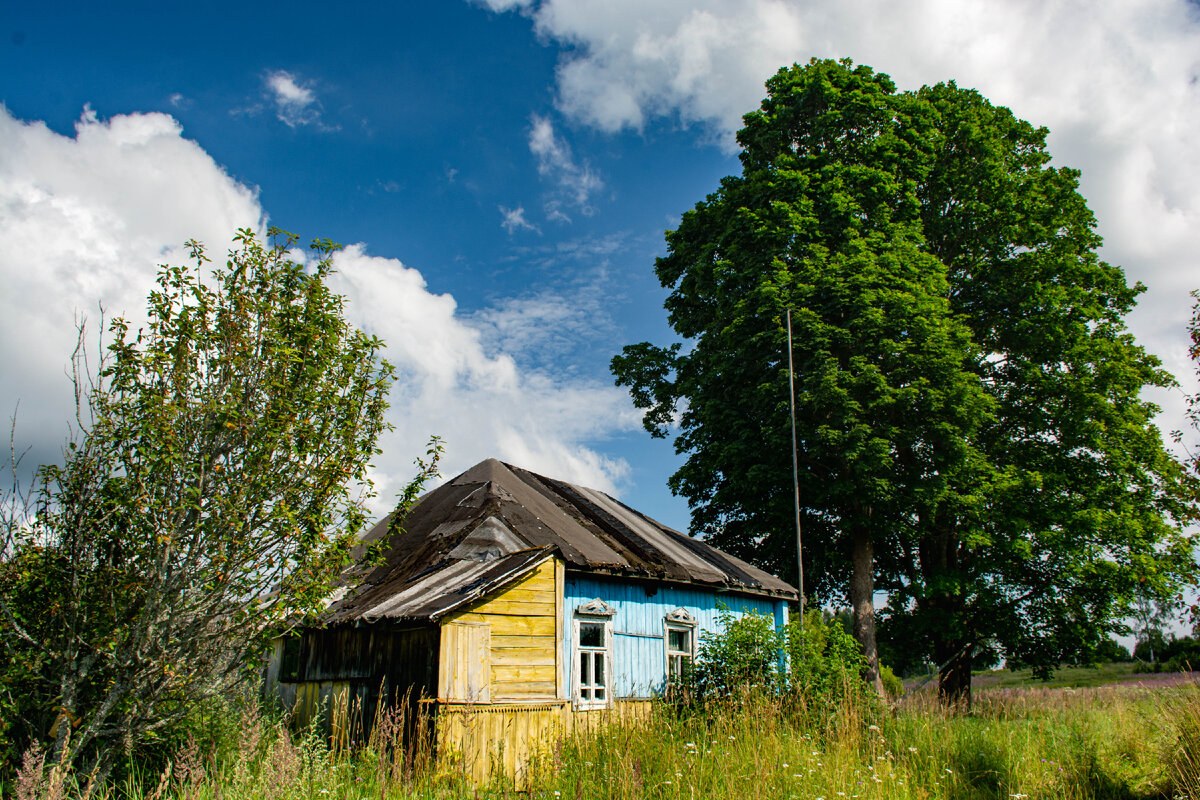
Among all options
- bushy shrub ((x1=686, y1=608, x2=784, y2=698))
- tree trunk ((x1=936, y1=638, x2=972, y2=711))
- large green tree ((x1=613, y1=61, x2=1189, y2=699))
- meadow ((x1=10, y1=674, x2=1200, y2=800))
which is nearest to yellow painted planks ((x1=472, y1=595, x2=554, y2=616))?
meadow ((x1=10, y1=674, x2=1200, y2=800))

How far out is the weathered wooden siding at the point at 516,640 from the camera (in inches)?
370

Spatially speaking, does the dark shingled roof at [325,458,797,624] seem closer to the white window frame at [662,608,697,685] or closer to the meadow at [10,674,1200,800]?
the white window frame at [662,608,697,685]

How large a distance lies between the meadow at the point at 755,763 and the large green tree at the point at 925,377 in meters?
7.06

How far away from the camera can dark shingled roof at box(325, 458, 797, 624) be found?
10.3 m

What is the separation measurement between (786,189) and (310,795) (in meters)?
16.6

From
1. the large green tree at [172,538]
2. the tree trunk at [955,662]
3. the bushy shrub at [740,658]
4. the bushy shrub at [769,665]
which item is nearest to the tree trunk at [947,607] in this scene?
the tree trunk at [955,662]

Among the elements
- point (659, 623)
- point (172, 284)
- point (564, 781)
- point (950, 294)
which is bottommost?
point (564, 781)

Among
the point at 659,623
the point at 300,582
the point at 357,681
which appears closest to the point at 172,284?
the point at 300,582

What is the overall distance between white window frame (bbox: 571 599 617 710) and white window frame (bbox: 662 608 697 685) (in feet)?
4.87

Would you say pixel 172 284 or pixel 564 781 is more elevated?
pixel 172 284

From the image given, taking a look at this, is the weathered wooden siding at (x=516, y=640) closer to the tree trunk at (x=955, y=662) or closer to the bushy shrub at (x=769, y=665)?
the bushy shrub at (x=769, y=665)

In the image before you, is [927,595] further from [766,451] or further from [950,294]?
[950,294]

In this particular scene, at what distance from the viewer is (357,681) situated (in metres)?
10.7

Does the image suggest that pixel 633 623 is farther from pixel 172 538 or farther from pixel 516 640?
pixel 172 538
